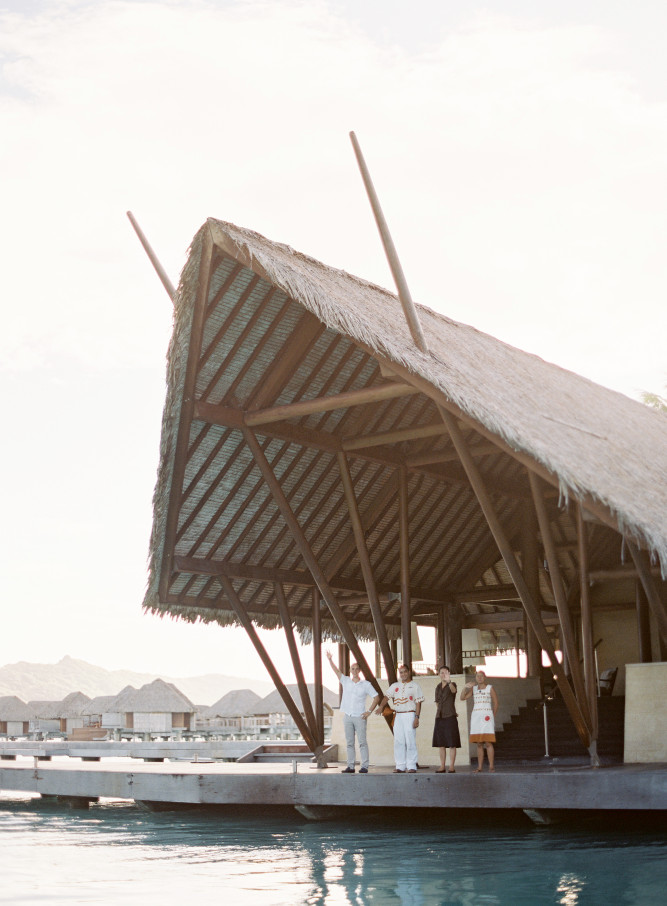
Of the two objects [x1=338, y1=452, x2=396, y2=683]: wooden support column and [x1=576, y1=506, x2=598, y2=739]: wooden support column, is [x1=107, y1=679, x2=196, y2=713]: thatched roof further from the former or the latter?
[x1=576, y1=506, x2=598, y2=739]: wooden support column

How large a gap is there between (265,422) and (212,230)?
8.67ft

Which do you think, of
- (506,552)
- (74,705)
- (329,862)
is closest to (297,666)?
(506,552)

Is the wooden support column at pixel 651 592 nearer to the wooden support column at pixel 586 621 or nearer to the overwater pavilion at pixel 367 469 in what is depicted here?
the overwater pavilion at pixel 367 469

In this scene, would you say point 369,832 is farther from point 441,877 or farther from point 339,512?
point 339,512

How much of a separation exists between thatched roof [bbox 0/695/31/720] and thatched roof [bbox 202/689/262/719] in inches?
262

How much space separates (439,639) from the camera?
19.4 meters

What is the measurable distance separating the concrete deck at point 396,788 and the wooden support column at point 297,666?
24.4 inches

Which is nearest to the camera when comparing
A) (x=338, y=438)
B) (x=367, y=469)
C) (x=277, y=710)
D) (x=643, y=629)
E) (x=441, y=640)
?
(x=338, y=438)

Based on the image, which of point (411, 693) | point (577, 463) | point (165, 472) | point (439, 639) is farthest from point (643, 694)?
point (439, 639)

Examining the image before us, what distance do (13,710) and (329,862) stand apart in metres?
33.7

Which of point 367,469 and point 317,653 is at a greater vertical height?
point 367,469

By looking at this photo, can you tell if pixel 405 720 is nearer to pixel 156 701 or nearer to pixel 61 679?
pixel 156 701

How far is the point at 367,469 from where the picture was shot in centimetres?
1499

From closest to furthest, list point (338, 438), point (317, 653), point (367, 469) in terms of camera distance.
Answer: point (338, 438) → point (317, 653) → point (367, 469)
